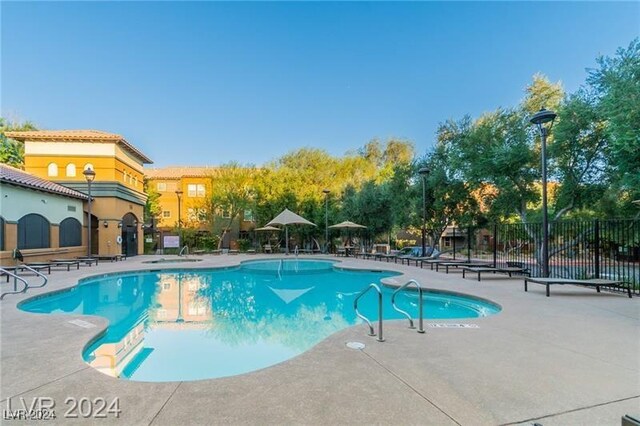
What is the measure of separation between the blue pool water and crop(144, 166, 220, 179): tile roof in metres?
21.1

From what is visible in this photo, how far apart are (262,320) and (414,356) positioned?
4.60 meters

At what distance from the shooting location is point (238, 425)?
2486mm

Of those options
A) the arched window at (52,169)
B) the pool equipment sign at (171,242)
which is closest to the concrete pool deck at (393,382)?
the arched window at (52,169)

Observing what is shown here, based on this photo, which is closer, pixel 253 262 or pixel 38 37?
pixel 38 37

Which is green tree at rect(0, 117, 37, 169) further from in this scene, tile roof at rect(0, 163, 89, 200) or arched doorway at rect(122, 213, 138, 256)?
tile roof at rect(0, 163, 89, 200)

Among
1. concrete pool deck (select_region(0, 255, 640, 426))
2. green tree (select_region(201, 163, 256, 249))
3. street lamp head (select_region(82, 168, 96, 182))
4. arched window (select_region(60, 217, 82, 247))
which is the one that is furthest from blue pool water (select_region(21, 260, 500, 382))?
green tree (select_region(201, 163, 256, 249))

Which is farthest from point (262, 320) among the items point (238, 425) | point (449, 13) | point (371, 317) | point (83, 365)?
point (449, 13)

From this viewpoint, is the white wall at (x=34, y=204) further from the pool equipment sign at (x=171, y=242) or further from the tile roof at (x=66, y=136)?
the pool equipment sign at (x=171, y=242)

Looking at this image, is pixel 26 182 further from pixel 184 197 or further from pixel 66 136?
pixel 184 197

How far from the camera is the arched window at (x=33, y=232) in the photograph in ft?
48.0

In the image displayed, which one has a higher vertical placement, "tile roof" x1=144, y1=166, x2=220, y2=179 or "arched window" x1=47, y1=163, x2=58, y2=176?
"tile roof" x1=144, y1=166, x2=220, y2=179

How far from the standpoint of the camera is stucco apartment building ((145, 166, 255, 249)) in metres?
30.0

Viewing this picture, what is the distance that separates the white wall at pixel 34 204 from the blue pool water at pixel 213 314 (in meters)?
5.50

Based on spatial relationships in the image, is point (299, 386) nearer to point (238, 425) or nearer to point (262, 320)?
point (238, 425)
